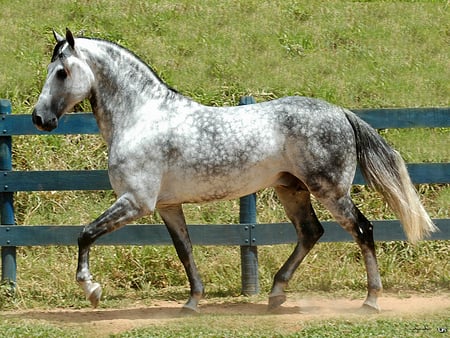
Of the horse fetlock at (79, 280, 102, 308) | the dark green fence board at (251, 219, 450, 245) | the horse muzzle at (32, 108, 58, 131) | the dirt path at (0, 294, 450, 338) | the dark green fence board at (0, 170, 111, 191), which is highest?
the horse muzzle at (32, 108, 58, 131)

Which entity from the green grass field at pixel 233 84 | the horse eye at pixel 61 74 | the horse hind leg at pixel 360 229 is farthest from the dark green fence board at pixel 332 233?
the horse eye at pixel 61 74

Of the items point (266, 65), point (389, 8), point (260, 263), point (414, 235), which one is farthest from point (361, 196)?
point (389, 8)

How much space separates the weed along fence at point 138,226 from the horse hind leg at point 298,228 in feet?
1.27

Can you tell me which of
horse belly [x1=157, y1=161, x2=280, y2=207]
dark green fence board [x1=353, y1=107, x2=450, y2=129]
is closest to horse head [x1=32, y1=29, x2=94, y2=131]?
horse belly [x1=157, y1=161, x2=280, y2=207]

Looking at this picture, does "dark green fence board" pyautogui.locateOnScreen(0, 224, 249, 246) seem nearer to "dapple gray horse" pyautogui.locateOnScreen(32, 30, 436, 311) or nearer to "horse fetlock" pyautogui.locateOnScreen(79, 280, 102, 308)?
"dapple gray horse" pyautogui.locateOnScreen(32, 30, 436, 311)

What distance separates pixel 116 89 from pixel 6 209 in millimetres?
1572

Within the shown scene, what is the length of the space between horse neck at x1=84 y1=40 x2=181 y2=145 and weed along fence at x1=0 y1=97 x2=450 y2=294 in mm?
710

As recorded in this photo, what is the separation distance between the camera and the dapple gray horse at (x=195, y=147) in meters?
6.24

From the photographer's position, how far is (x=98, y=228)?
20.2 feet

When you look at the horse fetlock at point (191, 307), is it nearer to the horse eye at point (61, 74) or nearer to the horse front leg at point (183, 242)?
the horse front leg at point (183, 242)

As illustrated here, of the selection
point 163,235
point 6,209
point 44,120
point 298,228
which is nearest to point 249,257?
point 298,228

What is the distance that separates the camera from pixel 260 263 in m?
7.84

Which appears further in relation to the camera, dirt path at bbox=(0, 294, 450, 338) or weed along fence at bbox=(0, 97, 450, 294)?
weed along fence at bbox=(0, 97, 450, 294)

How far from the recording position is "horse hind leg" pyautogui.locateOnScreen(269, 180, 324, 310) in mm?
6848
